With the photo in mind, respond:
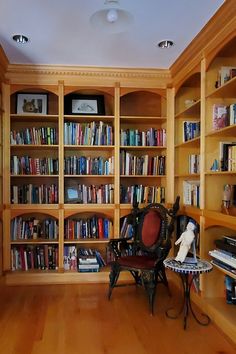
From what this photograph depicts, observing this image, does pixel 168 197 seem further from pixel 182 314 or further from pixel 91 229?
pixel 182 314

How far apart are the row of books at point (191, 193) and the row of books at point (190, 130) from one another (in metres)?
0.53

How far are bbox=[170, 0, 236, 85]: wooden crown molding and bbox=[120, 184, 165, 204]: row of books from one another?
1.41 meters

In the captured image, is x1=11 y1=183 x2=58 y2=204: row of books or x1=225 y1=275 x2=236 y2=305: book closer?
x1=225 y1=275 x2=236 y2=305: book

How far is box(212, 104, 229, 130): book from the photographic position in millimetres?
3008

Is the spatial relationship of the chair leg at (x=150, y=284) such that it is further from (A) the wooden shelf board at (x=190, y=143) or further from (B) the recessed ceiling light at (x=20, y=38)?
(B) the recessed ceiling light at (x=20, y=38)

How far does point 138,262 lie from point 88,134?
173 cm

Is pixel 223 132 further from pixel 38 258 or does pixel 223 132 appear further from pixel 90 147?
pixel 38 258

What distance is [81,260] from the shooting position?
4027 millimetres

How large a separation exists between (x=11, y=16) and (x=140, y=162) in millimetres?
2258

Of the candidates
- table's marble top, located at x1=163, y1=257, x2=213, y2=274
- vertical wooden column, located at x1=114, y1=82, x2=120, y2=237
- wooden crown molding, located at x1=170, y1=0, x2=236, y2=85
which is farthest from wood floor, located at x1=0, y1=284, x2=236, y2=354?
wooden crown molding, located at x1=170, y1=0, x2=236, y2=85

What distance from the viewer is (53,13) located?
2592mm

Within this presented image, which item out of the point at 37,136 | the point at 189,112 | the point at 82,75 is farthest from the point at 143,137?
the point at 37,136

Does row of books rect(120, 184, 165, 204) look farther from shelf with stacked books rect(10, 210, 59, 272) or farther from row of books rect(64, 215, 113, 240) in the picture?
shelf with stacked books rect(10, 210, 59, 272)

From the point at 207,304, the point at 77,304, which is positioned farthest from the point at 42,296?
the point at 207,304
